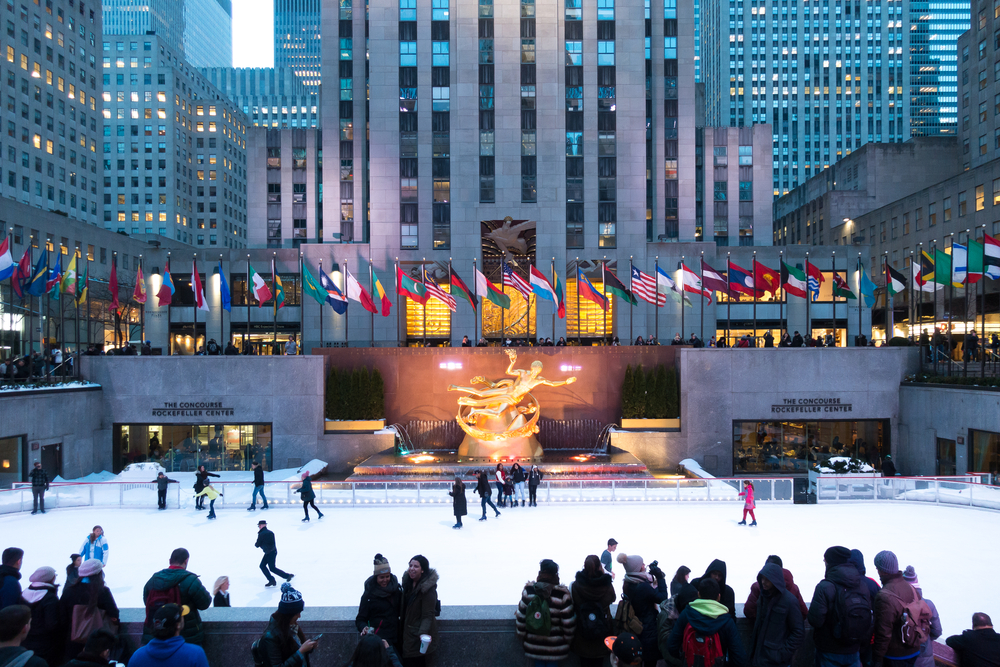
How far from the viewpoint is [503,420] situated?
24453 mm

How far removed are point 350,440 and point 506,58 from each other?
2881cm

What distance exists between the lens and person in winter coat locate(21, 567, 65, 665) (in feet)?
20.5

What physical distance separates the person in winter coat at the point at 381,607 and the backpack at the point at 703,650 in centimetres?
297

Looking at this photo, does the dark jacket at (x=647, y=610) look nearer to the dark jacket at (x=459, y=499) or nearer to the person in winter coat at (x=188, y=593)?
the person in winter coat at (x=188, y=593)

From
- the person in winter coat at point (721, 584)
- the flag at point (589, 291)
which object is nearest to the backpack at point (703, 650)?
the person in winter coat at point (721, 584)

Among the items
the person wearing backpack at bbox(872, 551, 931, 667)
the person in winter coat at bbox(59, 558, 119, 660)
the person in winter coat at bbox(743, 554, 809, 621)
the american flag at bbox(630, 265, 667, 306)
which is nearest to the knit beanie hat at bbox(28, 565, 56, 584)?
the person in winter coat at bbox(59, 558, 119, 660)

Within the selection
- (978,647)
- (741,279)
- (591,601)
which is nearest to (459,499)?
(591,601)

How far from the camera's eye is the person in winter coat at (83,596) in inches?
251

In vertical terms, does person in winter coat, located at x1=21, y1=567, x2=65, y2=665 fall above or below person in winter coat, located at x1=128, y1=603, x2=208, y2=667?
below

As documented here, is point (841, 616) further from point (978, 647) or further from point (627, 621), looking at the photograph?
point (627, 621)

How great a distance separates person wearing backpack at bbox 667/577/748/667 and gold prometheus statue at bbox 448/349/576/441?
1822cm

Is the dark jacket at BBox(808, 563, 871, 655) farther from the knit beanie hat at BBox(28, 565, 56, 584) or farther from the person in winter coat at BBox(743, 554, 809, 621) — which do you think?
the knit beanie hat at BBox(28, 565, 56, 584)

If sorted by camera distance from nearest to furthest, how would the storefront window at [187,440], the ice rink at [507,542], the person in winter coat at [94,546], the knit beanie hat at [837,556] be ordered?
the knit beanie hat at [837,556] → the person in winter coat at [94,546] → the ice rink at [507,542] → the storefront window at [187,440]

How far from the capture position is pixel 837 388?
27.4 meters
